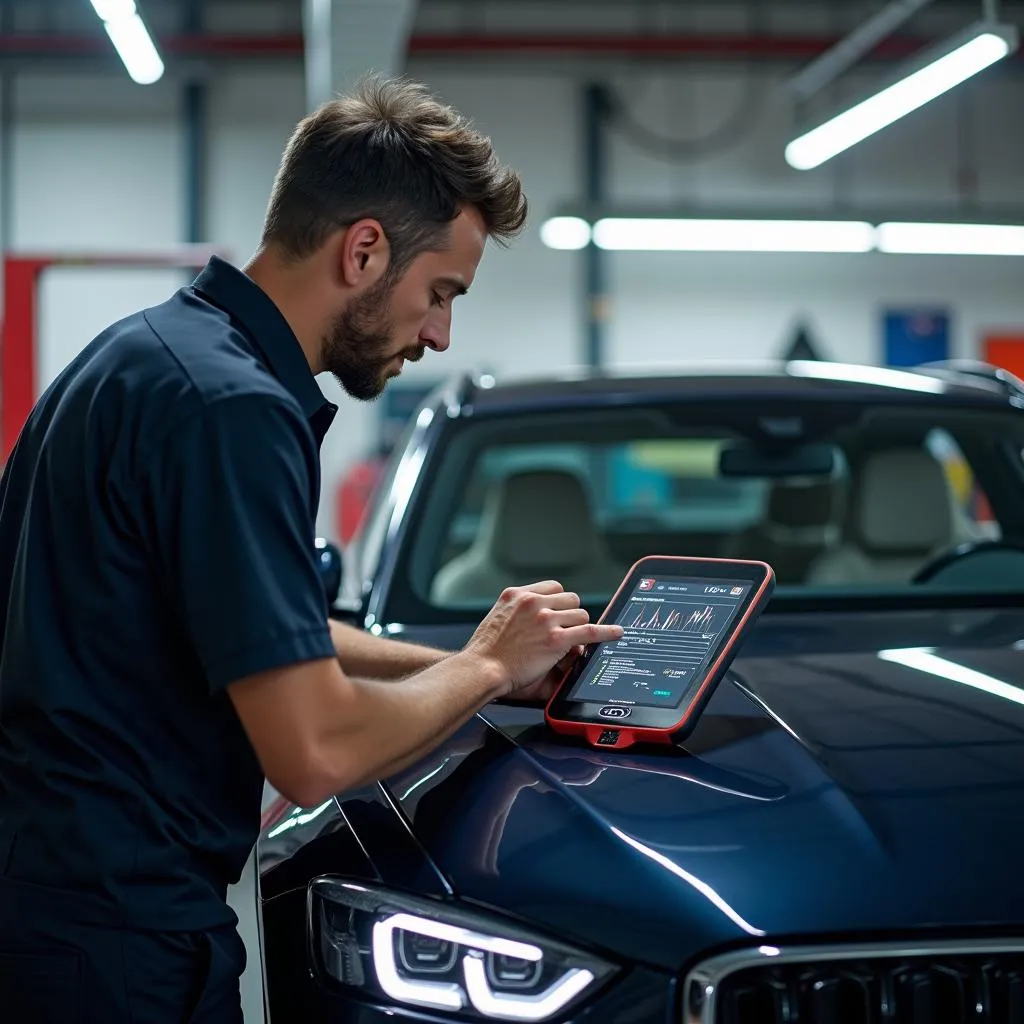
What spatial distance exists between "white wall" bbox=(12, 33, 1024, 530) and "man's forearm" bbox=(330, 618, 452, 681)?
10.5 metres

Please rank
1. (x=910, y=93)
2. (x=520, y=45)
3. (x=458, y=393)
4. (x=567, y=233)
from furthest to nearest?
(x=520, y=45), (x=567, y=233), (x=910, y=93), (x=458, y=393)

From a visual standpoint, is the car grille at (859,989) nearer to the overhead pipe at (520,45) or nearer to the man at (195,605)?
the man at (195,605)

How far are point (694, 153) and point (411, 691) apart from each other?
12630 mm

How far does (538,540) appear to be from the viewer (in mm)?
2838

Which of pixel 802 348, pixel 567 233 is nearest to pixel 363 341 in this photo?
pixel 802 348

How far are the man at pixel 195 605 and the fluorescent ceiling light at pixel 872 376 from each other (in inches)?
55.9

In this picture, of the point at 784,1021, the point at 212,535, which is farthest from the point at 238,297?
the point at 784,1021

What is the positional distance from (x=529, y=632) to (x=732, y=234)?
10.1m

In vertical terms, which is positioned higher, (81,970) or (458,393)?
(458,393)

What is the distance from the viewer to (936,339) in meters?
13.4

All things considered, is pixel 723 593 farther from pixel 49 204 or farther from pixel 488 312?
pixel 49 204

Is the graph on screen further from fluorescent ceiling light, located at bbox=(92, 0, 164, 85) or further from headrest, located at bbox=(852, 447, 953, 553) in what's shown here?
fluorescent ceiling light, located at bbox=(92, 0, 164, 85)

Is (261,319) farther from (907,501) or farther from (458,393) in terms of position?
(907,501)

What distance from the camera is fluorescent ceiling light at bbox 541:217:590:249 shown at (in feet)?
36.8
